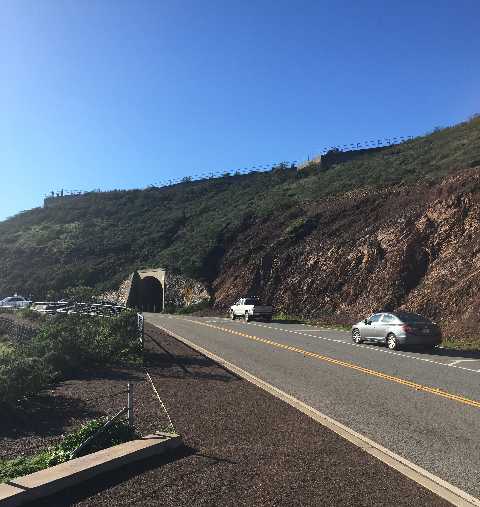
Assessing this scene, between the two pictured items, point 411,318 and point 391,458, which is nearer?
point 391,458

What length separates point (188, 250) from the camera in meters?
56.8

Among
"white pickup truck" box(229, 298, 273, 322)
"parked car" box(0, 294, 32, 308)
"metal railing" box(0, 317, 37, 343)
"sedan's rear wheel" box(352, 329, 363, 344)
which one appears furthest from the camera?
"parked car" box(0, 294, 32, 308)

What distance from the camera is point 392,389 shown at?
38.5 feet

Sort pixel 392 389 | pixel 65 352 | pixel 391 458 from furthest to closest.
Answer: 1. pixel 65 352
2. pixel 392 389
3. pixel 391 458

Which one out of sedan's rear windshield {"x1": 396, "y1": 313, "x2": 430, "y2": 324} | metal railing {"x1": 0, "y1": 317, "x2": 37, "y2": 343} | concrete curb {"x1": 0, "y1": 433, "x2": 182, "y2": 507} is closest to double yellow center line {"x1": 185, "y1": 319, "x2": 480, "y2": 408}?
sedan's rear windshield {"x1": 396, "y1": 313, "x2": 430, "y2": 324}

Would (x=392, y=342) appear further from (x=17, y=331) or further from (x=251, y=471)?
(x=251, y=471)

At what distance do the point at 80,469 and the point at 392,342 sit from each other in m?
16.2

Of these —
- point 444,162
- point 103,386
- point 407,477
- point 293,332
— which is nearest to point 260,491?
point 407,477

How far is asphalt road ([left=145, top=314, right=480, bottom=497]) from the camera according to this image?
24.0ft

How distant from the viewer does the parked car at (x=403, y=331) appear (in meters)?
19.8

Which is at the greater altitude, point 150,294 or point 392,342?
point 150,294

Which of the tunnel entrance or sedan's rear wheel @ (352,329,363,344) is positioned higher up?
the tunnel entrance

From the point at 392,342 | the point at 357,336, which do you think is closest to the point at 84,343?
the point at 392,342

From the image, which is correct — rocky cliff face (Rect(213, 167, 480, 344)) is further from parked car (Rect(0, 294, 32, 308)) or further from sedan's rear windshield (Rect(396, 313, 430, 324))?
parked car (Rect(0, 294, 32, 308))
